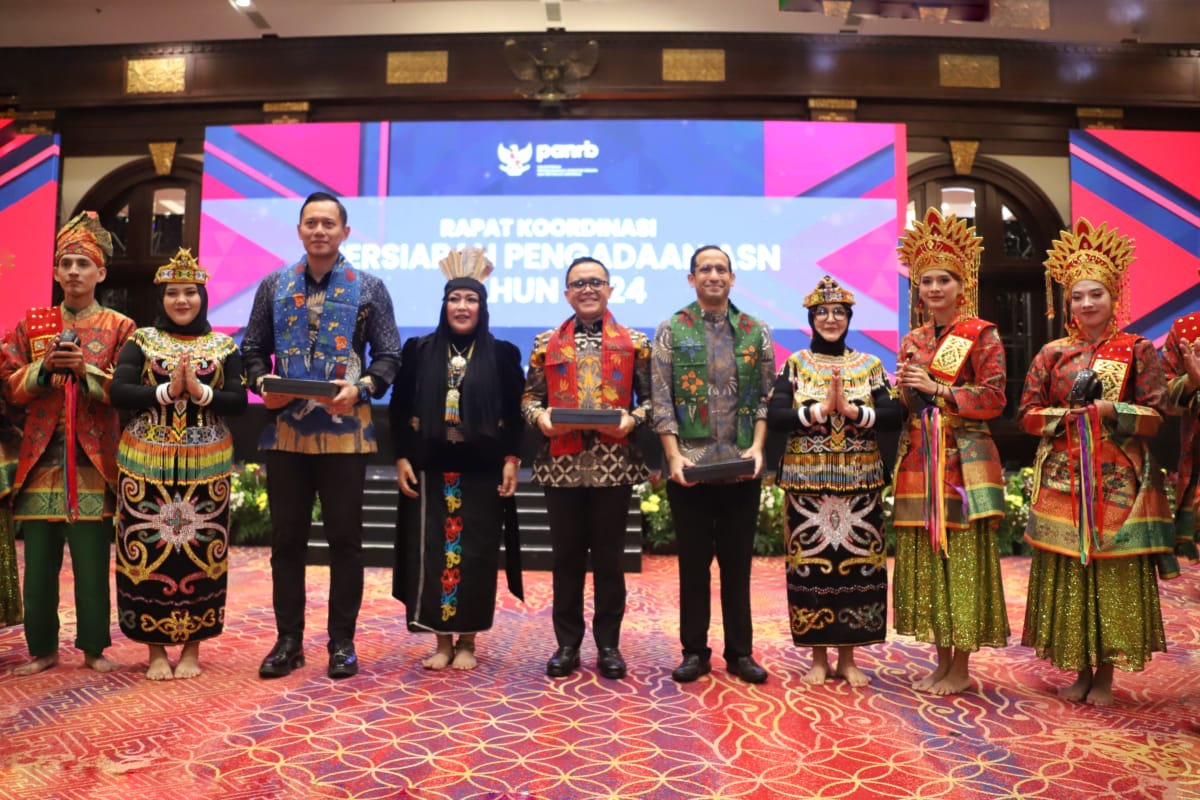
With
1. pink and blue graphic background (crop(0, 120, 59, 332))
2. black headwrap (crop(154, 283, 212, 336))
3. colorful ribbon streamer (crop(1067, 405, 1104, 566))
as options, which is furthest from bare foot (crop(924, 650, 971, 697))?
pink and blue graphic background (crop(0, 120, 59, 332))

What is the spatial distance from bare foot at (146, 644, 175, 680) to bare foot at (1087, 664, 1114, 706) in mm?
3137

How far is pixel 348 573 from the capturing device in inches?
115

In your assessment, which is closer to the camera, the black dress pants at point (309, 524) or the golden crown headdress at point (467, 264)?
the black dress pants at point (309, 524)

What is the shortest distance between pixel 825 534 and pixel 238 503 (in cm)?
469

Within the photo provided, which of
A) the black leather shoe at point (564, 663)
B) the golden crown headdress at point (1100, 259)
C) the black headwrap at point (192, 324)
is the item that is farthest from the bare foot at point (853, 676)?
the black headwrap at point (192, 324)

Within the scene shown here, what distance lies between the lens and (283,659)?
2.85 meters

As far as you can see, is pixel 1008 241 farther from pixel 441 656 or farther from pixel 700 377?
pixel 441 656

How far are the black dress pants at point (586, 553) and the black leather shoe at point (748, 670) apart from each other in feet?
1.45

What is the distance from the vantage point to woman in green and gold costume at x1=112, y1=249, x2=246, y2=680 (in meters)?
2.76

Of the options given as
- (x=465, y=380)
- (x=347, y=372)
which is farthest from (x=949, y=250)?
(x=347, y=372)

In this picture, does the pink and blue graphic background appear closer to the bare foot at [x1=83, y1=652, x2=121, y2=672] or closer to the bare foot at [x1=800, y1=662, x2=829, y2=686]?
the bare foot at [x1=83, y1=652, x2=121, y2=672]

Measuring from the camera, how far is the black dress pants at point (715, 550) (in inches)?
112

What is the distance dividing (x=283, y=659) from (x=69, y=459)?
3.41 feet

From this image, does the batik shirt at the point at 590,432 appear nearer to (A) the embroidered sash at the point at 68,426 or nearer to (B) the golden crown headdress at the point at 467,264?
(B) the golden crown headdress at the point at 467,264
